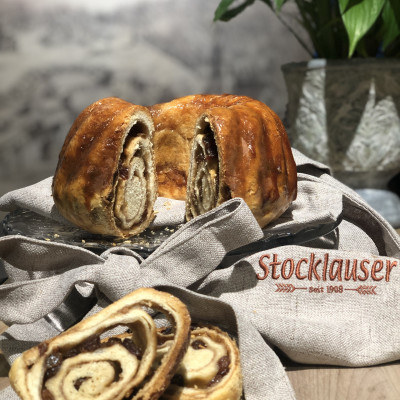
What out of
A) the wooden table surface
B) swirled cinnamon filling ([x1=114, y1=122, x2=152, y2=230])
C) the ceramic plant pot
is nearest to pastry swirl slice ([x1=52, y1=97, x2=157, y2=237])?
swirled cinnamon filling ([x1=114, y1=122, x2=152, y2=230])

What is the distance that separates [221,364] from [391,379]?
0.21 m

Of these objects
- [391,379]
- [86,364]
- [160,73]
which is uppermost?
[160,73]

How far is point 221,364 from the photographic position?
61cm

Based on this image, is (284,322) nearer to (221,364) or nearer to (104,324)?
(221,364)

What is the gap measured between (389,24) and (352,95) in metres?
0.17

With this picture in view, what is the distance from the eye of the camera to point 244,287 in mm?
759

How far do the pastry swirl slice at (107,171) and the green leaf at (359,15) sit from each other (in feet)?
1.84

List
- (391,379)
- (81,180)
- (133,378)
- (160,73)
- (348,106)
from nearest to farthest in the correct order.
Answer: (133,378)
(391,379)
(81,180)
(348,106)
(160,73)

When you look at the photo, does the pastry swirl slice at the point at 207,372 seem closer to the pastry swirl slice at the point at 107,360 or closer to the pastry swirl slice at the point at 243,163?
the pastry swirl slice at the point at 107,360

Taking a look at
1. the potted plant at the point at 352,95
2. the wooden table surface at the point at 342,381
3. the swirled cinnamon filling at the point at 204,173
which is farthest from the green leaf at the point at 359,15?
the wooden table surface at the point at 342,381

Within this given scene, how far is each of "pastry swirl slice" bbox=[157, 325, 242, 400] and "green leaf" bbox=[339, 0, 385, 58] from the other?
0.84m

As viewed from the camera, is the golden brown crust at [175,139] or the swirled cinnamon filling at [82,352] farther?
the golden brown crust at [175,139]

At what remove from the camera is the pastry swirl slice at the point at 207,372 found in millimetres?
574

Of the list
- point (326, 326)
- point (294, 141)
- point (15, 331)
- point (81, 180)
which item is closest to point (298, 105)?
point (294, 141)
